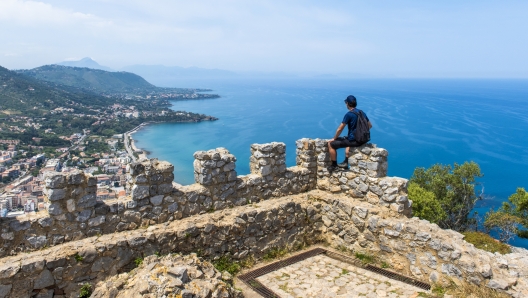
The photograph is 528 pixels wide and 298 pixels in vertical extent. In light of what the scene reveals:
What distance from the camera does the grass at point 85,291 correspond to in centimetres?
495

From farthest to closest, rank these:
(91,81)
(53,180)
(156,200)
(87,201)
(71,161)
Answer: (91,81) < (71,161) < (156,200) < (87,201) < (53,180)

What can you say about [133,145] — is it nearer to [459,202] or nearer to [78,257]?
[459,202]

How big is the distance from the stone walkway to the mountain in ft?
509

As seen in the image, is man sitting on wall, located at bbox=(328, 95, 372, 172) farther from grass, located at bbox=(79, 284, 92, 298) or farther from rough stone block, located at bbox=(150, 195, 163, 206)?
grass, located at bbox=(79, 284, 92, 298)

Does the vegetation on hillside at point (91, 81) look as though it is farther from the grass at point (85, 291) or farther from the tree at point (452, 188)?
the grass at point (85, 291)

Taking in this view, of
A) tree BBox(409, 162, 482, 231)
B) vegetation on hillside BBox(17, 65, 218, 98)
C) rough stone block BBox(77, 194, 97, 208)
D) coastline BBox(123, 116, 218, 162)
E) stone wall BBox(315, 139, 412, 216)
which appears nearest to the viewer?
rough stone block BBox(77, 194, 97, 208)

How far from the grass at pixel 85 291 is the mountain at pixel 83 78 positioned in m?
155

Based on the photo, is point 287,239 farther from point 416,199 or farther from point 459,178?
point 459,178

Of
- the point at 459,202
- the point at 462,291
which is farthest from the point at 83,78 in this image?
the point at 462,291

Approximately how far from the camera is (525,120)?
91.6m

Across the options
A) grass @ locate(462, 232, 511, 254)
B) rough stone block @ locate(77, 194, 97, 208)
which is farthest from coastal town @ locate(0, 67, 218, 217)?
grass @ locate(462, 232, 511, 254)

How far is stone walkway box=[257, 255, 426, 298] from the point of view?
5.63m

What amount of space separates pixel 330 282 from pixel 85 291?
12.1 feet

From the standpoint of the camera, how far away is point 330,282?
5.98 metres
